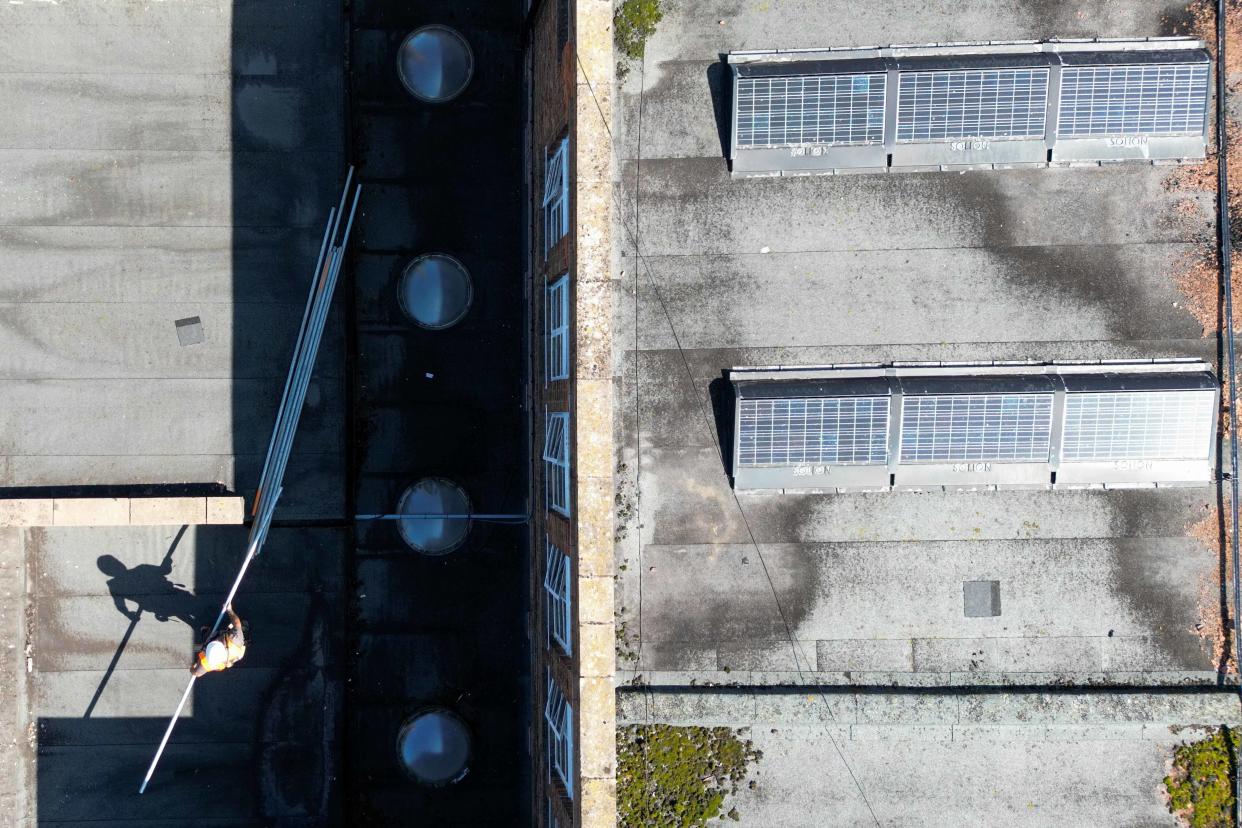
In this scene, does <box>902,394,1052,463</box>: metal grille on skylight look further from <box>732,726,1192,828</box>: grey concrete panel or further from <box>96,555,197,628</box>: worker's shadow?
<box>96,555,197,628</box>: worker's shadow

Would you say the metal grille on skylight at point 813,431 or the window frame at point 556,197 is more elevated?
the window frame at point 556,197

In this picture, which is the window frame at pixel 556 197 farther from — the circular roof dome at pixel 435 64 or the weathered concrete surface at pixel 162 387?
the weathered concrete surface at pixel 162 387

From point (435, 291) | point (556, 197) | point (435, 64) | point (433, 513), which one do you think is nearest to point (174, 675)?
point (433, 513)

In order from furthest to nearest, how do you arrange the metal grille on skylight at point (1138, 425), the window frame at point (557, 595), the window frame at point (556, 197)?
the window frame at point (557, 595), the window frame at point (556, 197), the metal grille on skylight at point (1138, 425)

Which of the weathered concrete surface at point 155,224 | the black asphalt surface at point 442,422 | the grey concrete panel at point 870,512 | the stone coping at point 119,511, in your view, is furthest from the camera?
the black asphalt surface at point 442,422

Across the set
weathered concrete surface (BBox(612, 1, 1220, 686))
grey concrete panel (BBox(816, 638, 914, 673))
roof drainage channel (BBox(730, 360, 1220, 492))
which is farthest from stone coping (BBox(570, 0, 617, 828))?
grey concrete panel (BBox(816, 638, 914, 673))

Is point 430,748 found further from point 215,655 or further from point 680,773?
point 680,773

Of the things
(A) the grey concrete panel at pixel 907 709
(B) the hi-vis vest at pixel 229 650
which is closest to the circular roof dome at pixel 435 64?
(B) the hi-vis vest at pixel 229 650

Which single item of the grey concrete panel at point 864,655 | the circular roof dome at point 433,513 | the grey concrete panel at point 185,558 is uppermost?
the circular roof dome at point 433,513
